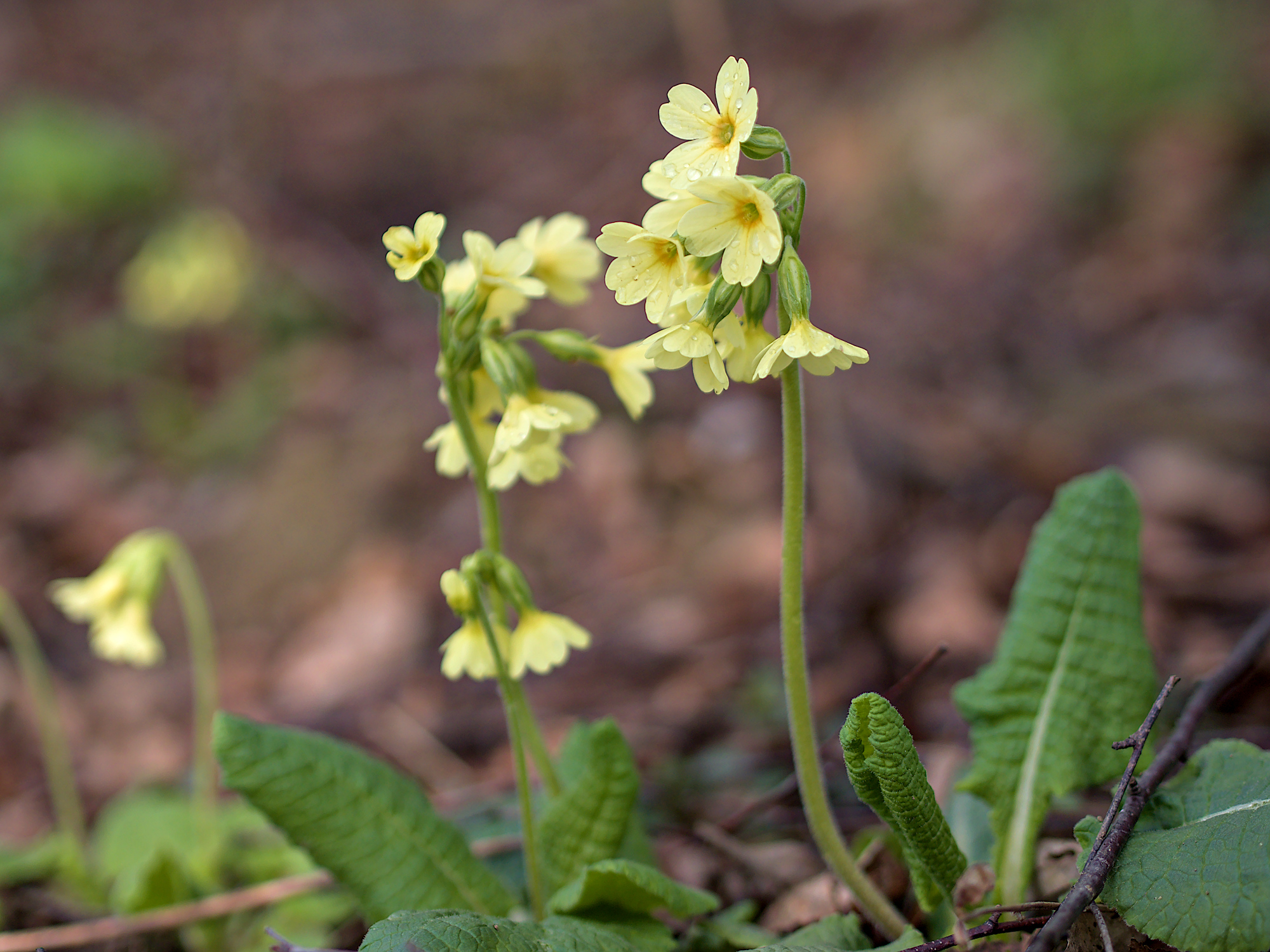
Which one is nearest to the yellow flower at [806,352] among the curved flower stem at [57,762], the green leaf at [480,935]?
the green leaf at [480,935]

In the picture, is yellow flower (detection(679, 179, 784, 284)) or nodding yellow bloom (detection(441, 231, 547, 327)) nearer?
yellow flower (detection(679, 179, 784, 284))

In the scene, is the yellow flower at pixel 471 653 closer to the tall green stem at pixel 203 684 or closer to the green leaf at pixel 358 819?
the green leaf at pixel 358 819

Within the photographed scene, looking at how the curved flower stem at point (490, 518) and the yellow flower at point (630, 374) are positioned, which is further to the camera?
the yellow flower at point (630, 374)

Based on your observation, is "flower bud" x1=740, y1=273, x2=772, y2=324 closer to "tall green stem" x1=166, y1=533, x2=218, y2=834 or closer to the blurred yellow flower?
"tall green stem" x1=166, y1=533, x2=218, y2=834

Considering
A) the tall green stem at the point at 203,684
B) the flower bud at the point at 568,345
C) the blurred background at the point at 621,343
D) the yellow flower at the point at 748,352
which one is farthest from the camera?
the blurred background at the point at 621,343

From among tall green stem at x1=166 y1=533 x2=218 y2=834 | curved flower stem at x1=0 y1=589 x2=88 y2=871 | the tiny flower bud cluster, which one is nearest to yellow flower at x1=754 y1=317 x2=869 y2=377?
the tiny flower bud cluster

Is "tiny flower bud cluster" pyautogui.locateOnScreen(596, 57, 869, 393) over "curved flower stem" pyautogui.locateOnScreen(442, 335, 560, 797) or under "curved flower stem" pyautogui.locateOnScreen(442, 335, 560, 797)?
over
